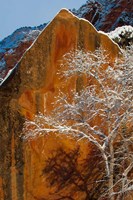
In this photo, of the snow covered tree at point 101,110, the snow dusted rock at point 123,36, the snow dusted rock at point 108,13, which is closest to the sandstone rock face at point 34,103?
the snow covered tree at point 101,110

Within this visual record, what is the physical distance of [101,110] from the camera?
8.18 metres

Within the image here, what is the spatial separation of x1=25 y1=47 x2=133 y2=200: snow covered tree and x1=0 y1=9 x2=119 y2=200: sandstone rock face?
29 centimetres

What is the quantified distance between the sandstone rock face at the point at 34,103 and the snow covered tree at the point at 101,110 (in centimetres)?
29

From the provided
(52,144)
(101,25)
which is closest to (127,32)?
(52,144)

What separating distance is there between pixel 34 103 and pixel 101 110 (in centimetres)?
183

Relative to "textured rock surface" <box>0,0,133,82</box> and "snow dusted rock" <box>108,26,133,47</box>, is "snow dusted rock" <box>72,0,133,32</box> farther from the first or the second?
"snow dusted rock" <box>108,26,133,47</box>

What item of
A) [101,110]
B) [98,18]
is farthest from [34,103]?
[98,18]

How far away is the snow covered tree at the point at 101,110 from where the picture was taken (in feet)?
26.0

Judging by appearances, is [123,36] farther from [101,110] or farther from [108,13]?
[108,13]

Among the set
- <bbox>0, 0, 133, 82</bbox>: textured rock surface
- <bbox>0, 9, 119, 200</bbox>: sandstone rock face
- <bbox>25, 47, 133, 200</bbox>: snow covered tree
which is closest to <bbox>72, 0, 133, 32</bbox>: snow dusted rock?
<bbox>0, 0, 133, 82</bbox>: textured rock surface

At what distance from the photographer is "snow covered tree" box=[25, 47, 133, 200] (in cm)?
794

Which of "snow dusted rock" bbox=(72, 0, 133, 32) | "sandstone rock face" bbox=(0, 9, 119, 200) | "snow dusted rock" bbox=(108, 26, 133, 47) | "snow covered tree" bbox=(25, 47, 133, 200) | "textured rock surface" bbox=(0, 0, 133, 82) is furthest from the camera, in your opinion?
"textured rock surface" bbox=(0, 0, 133, 82)

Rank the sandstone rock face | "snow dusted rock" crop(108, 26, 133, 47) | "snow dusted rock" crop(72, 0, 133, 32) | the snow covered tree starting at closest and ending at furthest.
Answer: the snow covered tree
the sandstone rock face
"snow dusted rock" crop(108, 26, 133, 47)
"snow dusted rock" crop(72, 0, 133, 32)

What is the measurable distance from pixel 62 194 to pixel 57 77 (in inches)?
114
